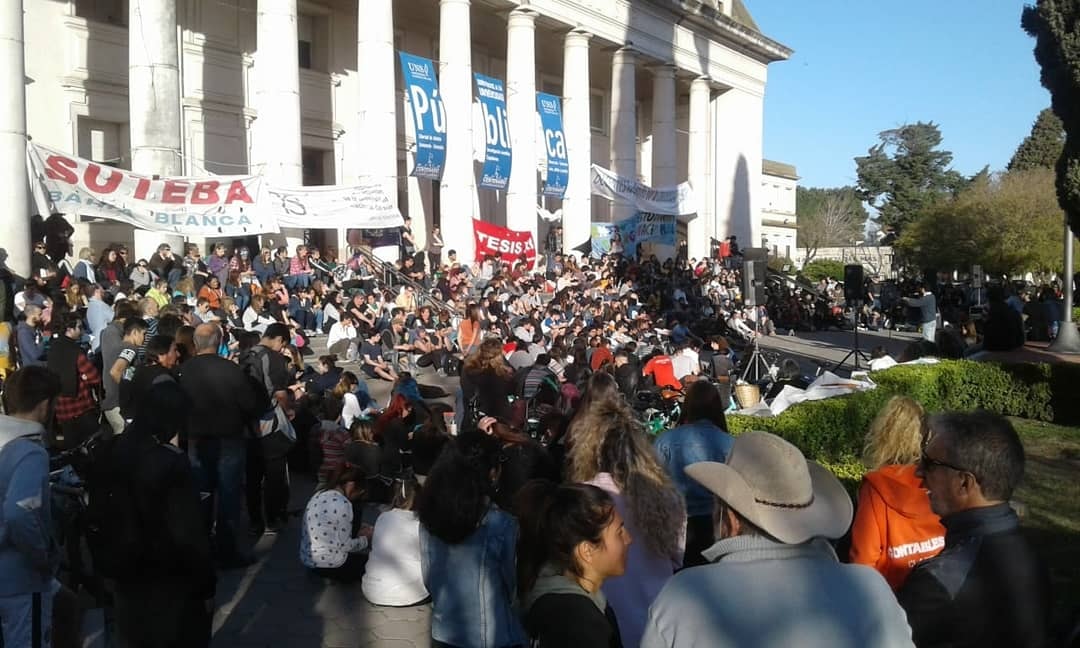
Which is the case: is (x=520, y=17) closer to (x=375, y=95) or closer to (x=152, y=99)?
(x=375, y=95)

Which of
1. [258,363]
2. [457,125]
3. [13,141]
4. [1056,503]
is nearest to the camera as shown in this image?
[258,363]

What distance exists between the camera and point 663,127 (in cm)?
3603

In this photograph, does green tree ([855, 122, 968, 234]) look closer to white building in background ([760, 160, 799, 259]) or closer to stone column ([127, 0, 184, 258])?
white building in background ([760, 160, 799, 259])

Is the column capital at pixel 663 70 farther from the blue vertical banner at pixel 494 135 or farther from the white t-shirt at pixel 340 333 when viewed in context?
the white t-shirt at pixel 340 333

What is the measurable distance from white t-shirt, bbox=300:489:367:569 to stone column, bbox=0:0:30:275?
11752mm

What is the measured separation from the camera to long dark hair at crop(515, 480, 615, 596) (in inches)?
122

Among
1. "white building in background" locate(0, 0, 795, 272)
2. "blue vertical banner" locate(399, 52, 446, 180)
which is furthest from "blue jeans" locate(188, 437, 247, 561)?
"blue vertical banner" locate(399, 52, 446, 180)

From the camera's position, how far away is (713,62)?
38938 millimetres

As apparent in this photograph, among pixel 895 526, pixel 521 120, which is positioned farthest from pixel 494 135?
pixel 895 526

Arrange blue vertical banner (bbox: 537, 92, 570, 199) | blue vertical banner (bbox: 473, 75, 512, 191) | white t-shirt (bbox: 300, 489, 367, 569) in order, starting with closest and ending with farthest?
white t-shirt (bbox: 300, 489, 367, 569) → blue vertical banner (bbox: 473, 75, 512, 191) → blue vertical banner (bbox: 537, 92, 570, 199)

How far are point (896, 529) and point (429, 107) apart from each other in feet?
69.6

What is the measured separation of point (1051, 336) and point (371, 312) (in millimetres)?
20053

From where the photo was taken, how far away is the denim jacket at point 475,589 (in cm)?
380

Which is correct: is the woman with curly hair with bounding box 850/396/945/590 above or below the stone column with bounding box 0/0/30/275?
below
